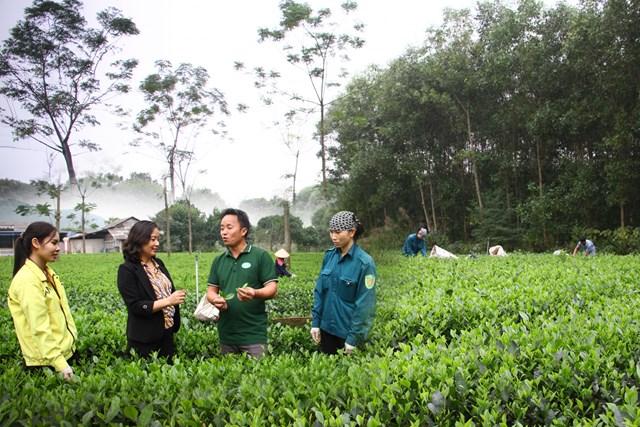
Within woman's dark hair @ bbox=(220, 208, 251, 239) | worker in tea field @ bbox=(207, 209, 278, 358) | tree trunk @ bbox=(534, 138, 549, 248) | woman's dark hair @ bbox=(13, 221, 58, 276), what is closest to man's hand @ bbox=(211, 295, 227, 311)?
worker in tea field @ bbox=(207, 209, 278, 358)

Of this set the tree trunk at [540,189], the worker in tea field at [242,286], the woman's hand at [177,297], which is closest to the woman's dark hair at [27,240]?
the woman's hand at [177,297]

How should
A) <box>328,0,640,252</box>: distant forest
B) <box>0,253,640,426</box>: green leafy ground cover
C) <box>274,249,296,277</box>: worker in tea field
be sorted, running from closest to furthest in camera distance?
1. <box>0,253,640,426</box>: green leafy ground cover
2. <box>274,249,296,277</box>: worker in tea field
3. <box>328,0,640,252</box>: distant forest

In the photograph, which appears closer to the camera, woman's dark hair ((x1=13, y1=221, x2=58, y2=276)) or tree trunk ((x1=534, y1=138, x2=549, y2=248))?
woman's dark hair ((x1=13, y1=221, x2=58, y2=276))

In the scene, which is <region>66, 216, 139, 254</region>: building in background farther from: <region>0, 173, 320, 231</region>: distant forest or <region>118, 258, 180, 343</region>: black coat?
<region>118, 258, 180, 343</region>: black coat

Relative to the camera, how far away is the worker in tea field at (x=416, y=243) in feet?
24.5

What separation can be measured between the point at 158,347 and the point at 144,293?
0.29m

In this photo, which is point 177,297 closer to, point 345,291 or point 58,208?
point 58,208

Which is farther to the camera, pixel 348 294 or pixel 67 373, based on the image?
pixel 348 294

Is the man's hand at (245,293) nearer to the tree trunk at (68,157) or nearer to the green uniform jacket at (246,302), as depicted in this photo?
the green uniform jacket at (246,302)

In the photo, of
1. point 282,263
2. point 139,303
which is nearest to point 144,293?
point 139,303

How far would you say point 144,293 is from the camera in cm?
238

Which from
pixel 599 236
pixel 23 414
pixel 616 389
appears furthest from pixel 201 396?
pixel 599 236

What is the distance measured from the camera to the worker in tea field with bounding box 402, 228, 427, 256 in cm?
747

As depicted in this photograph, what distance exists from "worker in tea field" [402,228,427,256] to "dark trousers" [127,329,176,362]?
5141 millimetres
